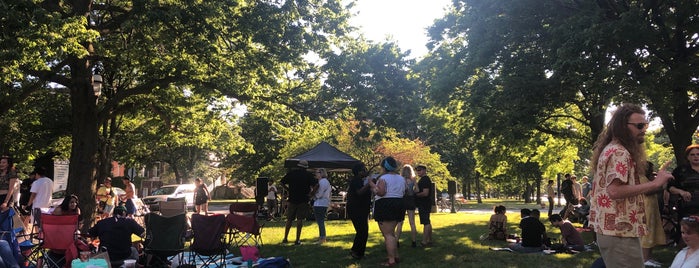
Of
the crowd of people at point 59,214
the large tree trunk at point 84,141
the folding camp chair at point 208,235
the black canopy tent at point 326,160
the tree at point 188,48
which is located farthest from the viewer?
the black canopy tent at point 326,160

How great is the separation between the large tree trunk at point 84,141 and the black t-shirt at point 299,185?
5968 mm

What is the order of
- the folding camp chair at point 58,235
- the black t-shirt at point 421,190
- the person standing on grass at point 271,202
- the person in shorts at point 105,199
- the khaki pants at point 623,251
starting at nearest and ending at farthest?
1. the khaki pants at point 623,251
2. the folding camp chair at point 58,235
3. the black t-shirt at point 421,190
4. the person in shorts at point 105,199
5. the person standing on grass at point 271,202

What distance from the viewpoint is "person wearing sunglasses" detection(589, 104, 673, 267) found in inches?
126

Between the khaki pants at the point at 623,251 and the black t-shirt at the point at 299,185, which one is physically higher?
the black t-shirt at the point at 299,185

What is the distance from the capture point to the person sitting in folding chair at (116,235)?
6406mm

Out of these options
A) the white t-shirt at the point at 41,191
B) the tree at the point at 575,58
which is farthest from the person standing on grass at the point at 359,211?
the white t-shirt at the point at 41,191

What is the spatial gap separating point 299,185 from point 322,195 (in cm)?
64

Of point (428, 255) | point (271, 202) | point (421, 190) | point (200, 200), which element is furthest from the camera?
point (271, 202)

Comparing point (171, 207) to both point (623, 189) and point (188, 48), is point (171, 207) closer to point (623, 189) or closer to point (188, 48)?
point (188, 48)

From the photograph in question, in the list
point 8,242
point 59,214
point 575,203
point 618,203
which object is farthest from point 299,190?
point 575,203

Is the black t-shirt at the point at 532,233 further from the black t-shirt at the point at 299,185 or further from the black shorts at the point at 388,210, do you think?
the black t-shirt at the point at 299,185

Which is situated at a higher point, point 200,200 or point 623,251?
point 623,251

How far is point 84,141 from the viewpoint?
518 inches

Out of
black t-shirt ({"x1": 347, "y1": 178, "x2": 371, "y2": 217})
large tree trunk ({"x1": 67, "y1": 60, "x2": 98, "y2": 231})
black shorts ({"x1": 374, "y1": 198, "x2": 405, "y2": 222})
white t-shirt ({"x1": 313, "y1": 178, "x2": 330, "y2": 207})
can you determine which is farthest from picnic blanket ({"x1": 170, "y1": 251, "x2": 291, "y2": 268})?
large tree trunk ({"x1": 67, "y1": 60, "x2": 98, "y2": 231})
